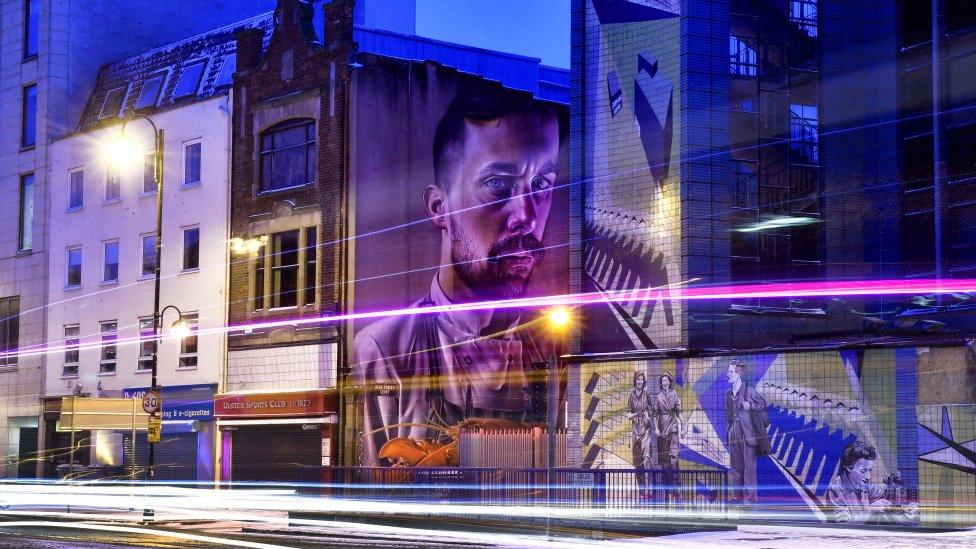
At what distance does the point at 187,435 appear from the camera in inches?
1679

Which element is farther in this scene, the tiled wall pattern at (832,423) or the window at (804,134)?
the window at (804,134)

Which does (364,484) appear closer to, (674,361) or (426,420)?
(674,361)

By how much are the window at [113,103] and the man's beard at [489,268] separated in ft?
52.8

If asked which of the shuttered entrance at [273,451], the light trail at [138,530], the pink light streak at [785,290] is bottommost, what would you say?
the light trail at [138,530]

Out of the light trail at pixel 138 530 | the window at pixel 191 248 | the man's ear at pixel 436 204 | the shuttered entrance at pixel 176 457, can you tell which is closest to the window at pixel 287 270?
the window at pixel 191 248

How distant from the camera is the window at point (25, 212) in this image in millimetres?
51844

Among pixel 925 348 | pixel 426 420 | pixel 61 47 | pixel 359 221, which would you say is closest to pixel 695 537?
→ pixel 925 348

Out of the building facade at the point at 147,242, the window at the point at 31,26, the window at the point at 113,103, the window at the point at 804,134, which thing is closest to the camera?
the window at the point at 804,134

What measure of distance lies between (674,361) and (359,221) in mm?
14200

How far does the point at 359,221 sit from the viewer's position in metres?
38.6

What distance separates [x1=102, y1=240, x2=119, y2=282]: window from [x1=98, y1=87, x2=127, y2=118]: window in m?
4.93

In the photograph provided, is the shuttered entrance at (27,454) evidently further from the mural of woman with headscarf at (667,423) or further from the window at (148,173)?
the mural of woman with headscarf at (667,423)

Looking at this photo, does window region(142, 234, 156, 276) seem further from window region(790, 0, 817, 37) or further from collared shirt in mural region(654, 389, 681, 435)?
window region(790, 0, 817, 37)

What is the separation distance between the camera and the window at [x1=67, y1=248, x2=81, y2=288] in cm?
4891
